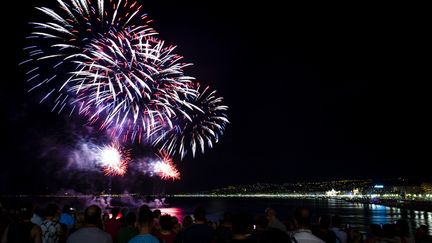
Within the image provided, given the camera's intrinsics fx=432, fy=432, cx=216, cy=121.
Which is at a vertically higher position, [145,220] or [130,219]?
[145,220]

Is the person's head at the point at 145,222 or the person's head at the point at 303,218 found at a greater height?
the person's head at the point at 303,218

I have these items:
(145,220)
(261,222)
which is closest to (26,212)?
(145,220)

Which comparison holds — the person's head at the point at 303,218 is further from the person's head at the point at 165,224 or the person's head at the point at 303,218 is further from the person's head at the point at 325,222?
the person's head at the point at 165,224

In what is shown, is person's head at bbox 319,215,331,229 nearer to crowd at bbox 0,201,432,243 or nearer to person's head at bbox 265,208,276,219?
crowd at bbox 0,201,432,243

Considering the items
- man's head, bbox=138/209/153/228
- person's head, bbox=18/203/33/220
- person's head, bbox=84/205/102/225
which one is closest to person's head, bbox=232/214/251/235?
man's head, bbox=138/209/153/228

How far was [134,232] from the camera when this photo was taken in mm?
9359

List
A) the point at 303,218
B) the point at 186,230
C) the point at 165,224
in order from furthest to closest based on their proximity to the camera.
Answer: the point at 165,224 < the point at 186,230 < the point at 303,218

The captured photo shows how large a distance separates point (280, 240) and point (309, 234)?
2349 mm

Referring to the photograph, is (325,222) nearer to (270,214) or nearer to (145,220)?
(270,214)

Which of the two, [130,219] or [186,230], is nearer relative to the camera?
[186,230]

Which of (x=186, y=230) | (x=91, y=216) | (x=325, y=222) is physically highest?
(x=91, y=216)

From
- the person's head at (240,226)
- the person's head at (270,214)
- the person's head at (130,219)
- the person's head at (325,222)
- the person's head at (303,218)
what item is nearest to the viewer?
the person's head at (303,218)

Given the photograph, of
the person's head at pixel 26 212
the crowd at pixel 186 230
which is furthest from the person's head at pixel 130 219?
the person's head at pixel 26 212

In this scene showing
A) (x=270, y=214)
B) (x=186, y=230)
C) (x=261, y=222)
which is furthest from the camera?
(x=270, y=214)
